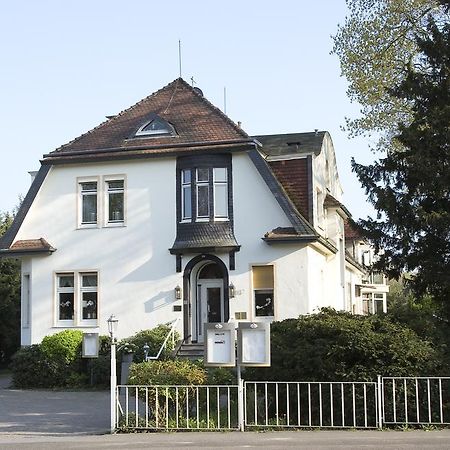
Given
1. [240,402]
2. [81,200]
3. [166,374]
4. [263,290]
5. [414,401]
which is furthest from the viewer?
[81,200]

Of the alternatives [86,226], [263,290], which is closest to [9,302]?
[86,226]

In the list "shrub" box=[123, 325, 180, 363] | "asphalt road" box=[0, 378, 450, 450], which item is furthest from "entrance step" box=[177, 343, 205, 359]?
"asphalt road" box=[0, 378, 450, 450]

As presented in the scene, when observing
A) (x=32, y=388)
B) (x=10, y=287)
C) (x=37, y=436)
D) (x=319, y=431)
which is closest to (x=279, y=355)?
(x=319, y=431)

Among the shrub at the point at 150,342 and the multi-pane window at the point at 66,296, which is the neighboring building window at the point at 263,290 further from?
the multi-pane window at the point at 66,296

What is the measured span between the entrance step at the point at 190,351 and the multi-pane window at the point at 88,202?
18.7 ft

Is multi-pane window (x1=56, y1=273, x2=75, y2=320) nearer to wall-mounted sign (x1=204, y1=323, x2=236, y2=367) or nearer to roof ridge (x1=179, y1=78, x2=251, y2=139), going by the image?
roof ridge (x1=179, y1=78, x2=251, y2=139)

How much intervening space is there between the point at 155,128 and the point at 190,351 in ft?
26.2

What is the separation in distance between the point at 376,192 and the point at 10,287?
22.5m

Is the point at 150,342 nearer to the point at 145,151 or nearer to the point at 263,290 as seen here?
the point at 263,290

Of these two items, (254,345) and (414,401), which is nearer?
(414,401)

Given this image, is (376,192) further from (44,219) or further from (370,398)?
(44,219)

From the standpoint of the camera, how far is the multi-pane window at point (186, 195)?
95.9 ft

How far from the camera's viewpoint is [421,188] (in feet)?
66.6

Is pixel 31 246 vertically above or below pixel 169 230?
below
